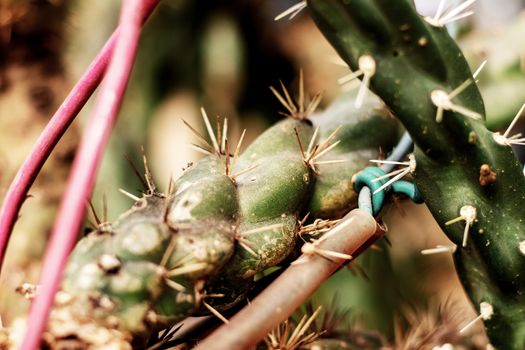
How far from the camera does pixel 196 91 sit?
2.27 metres

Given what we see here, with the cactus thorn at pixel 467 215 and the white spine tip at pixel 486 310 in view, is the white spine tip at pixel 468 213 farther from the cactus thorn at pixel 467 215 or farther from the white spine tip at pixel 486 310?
the white spine tip at pixel 486 310

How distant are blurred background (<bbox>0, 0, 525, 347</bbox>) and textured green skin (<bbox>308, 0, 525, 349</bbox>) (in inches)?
10.6

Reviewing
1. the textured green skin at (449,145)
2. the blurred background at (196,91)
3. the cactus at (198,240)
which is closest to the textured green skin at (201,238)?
the cactus at (198,240)

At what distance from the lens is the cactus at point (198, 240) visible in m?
0.55

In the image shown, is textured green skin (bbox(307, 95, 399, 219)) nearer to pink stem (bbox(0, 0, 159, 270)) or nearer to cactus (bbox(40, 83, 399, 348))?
cactus (bbox(40, 83, 399, 348))

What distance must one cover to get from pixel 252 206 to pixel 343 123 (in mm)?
248

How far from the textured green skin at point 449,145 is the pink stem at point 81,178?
18 centimetres

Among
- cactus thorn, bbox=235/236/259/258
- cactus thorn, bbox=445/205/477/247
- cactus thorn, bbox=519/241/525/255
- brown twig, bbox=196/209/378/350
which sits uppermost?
cactus thorn, bbox=235/236/259/258

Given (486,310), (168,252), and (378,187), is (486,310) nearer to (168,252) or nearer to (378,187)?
(378,187)

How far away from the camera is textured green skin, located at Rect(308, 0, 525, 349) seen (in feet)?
1.99

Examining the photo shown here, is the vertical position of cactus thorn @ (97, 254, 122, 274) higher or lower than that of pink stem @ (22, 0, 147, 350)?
lower

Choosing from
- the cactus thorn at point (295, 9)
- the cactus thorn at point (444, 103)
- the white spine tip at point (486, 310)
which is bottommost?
the white spine tip at point (486, 310)

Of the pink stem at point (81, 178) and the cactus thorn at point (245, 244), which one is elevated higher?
the pink stem at point (81, 178)

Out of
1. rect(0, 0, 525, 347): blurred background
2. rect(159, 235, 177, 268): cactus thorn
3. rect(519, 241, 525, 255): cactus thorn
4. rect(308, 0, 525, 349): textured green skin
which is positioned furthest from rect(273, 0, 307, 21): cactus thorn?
rect(0, 0, 525, 347): blurred background
